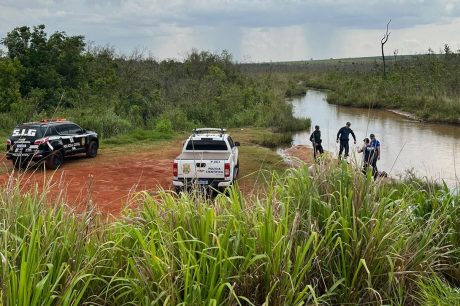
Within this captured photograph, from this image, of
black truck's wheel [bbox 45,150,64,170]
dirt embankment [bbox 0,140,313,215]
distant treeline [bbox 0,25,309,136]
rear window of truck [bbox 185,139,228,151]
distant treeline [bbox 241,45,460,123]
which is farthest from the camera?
distant treeline [bbox 241,45,460,123]

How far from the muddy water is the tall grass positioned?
8794 mm

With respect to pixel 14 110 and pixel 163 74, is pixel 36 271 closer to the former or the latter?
pixel 14 110

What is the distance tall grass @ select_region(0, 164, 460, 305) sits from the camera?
148 inches

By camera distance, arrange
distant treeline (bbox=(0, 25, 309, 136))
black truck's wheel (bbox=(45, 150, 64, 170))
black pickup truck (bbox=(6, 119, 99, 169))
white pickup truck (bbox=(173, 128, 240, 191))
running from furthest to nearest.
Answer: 1. distant treeline (bbox=(0, 25, 309, 136))
2. black truck's wheel (bbox=(45, 150, 64, 170))
3. black pickup truck (bbox=(6, 119, 99, 169))
4. white pickup truck (bbox=(173, 128, 240, 191))

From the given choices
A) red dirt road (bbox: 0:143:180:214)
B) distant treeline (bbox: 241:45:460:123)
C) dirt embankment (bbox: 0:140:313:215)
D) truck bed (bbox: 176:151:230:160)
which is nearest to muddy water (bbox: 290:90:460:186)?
distant treeline (bbox: 241:45:460:123)

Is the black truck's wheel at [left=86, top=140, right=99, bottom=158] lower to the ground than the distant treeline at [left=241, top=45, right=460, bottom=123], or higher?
lower

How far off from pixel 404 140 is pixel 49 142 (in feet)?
62.2

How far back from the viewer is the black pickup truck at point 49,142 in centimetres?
1520

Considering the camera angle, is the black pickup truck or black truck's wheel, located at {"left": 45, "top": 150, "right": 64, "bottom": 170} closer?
the black pickup truck

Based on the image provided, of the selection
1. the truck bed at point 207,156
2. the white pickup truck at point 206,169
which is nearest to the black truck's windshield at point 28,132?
the white pickup truck at point 206,169

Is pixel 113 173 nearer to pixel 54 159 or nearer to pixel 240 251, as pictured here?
pixel 54 159

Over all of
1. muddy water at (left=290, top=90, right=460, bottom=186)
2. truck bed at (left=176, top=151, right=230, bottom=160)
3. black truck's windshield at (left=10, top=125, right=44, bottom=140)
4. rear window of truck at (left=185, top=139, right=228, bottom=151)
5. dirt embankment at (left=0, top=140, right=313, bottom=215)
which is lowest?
muddy water at (left=290, top=90, right=460, bottom=186)

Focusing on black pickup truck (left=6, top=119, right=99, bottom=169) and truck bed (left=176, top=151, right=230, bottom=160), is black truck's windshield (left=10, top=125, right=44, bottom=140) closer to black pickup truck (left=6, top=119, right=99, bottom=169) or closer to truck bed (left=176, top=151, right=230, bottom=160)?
black pickup truck (left=6, top=119, right=99, bottom=169)

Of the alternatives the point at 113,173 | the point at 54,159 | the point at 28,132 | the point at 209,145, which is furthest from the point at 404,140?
the point at 28,132
